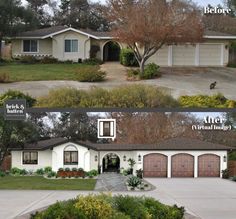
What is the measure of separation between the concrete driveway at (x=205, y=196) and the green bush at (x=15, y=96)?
27.7 ft

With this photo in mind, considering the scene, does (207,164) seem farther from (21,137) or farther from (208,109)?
(21,137)

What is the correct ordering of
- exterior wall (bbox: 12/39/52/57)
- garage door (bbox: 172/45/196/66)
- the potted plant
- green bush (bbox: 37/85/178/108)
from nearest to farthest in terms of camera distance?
green bush (bbox: 37/85/178/108) → the potted plant → garage door (bbox: 172/45/196/66) → exterior wall (bbox: 12/39/52/57)

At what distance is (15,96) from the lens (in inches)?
A: 1325

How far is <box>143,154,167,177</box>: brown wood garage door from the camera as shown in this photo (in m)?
36.6

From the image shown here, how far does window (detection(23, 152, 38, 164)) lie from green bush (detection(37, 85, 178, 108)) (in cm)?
295

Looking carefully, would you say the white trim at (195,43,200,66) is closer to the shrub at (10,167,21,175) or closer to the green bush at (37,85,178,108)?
the green bush at (37,85,178,108)

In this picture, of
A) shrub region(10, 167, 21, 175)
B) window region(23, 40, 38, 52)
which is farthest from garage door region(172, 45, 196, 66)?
shrub region(10, 167, 21, 175)

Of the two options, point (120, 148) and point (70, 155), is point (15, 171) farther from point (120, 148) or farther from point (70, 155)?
point (120, 148)

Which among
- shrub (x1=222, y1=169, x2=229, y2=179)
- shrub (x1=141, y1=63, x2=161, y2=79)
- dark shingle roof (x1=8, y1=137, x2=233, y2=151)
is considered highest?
shrub (x1=141, y1=63, x2=161, y2=79)

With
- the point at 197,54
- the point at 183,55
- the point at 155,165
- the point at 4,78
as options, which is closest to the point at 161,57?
the point at 183,55

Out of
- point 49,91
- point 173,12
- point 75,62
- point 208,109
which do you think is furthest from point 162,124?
point 75,62

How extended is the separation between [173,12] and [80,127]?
43.6ft

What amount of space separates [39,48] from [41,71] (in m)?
9.71

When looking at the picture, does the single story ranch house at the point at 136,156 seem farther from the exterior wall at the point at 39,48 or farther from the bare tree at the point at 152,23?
the exterior wall at the point at 39,48
